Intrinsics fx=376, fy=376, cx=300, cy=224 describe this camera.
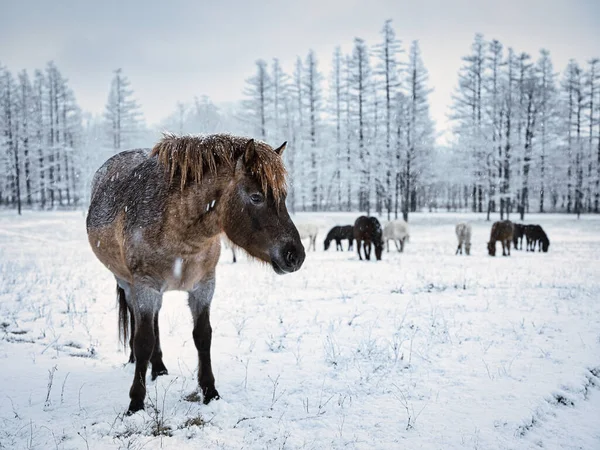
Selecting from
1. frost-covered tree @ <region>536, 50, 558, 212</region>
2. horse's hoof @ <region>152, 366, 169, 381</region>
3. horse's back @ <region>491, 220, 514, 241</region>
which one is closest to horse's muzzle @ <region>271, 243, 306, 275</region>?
horse's hoof @ <region>152, 366, 169, 381</region>

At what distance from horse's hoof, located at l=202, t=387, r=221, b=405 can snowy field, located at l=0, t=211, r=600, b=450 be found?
87 millimetres

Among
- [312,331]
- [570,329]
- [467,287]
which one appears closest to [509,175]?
[467,287]

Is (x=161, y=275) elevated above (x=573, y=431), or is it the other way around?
(x=161, y=275)

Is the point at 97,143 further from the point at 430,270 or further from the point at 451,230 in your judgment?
the point at 430,270

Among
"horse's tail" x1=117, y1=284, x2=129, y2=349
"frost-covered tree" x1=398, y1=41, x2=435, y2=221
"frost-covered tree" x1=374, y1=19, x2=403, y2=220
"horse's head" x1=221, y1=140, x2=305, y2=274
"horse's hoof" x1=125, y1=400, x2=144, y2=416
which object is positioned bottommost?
"horse's hoof" x1=125, y1=400, x2=144, y2=416

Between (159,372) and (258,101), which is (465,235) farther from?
(258,101)

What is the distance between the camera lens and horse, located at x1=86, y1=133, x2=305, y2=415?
3049 millimetres

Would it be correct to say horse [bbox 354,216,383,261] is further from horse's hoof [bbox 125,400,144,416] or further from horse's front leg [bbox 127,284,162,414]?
horse's hoof [bbox 125,400,144,416]

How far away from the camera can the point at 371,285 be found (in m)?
9.34

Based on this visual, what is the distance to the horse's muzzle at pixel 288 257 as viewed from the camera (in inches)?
116

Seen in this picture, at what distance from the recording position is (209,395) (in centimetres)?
339

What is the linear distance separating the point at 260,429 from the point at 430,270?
9870 mm

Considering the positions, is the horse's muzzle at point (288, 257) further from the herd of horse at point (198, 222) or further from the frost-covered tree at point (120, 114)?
the frost-covered tree at point (120, 114)

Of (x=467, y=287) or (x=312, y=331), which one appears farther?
(x=467, y=287)
